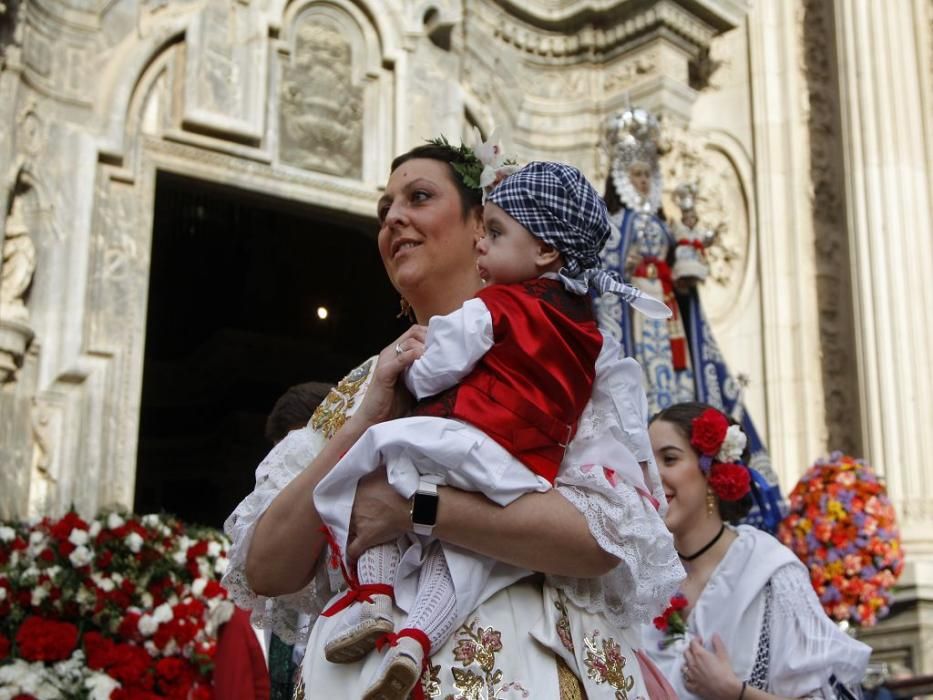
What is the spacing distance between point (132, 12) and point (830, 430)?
507cm

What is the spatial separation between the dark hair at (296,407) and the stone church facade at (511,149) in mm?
2411

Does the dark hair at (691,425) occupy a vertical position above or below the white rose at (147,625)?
above

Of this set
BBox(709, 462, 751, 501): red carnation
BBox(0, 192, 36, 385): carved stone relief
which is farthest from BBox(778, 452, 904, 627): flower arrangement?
BBox(0, 192, 36, 385): carved stone relief

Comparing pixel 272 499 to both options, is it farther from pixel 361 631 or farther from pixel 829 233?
pixel 829 233

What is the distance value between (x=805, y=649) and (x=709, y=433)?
62cm

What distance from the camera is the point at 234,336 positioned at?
10938mm

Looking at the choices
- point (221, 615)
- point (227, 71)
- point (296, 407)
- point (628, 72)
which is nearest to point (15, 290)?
point (227, 71)

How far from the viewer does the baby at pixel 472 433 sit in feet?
5.70

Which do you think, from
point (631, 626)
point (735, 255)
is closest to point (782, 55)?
point (735, 255)

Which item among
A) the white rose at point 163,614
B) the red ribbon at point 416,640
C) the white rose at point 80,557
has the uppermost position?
the white rose at point 80,557

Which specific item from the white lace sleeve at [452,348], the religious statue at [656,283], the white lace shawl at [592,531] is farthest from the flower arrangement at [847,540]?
the white lace sleeve at [452,348]

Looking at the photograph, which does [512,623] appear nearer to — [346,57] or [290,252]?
[346,57]

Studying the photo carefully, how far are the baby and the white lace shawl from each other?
0.06 metres

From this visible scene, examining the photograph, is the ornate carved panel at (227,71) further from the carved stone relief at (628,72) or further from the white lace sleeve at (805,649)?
the white lace sleeve at (805,649)
